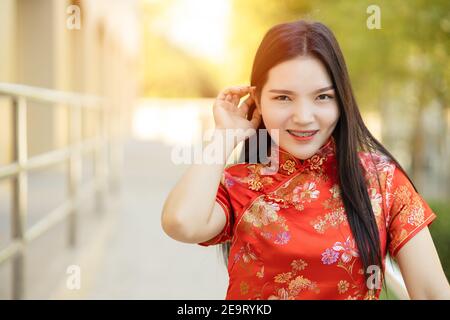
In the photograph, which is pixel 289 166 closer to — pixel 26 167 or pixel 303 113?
pixel 303 113

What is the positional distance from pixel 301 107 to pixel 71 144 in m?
3.56

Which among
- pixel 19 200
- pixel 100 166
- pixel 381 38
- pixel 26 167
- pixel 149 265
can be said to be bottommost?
pixel 149 265

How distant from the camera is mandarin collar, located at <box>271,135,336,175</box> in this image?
1301 millimetres

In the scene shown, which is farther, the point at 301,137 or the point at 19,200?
the point at 19,200

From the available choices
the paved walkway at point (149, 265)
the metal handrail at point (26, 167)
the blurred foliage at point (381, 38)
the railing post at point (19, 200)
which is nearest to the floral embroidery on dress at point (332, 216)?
the paved walkway at point (149, 265)

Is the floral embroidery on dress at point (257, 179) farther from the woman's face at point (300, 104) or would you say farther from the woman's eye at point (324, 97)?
the woman's eye at point (324, 97)

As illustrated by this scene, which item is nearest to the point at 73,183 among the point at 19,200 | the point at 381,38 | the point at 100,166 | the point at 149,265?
the point at 149,265

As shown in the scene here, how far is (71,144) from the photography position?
4602mm

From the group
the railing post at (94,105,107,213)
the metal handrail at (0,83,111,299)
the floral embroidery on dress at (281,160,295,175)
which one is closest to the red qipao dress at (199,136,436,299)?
the floral embroidery on dress at (281,160,295,175)

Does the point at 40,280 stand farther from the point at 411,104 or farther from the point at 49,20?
the point at 411,104

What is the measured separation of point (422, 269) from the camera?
1.20 metres

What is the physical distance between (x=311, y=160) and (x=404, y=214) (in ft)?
0.63

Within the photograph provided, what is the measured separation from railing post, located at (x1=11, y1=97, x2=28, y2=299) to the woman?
6.03 ft

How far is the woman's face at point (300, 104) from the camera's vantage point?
1.23m
